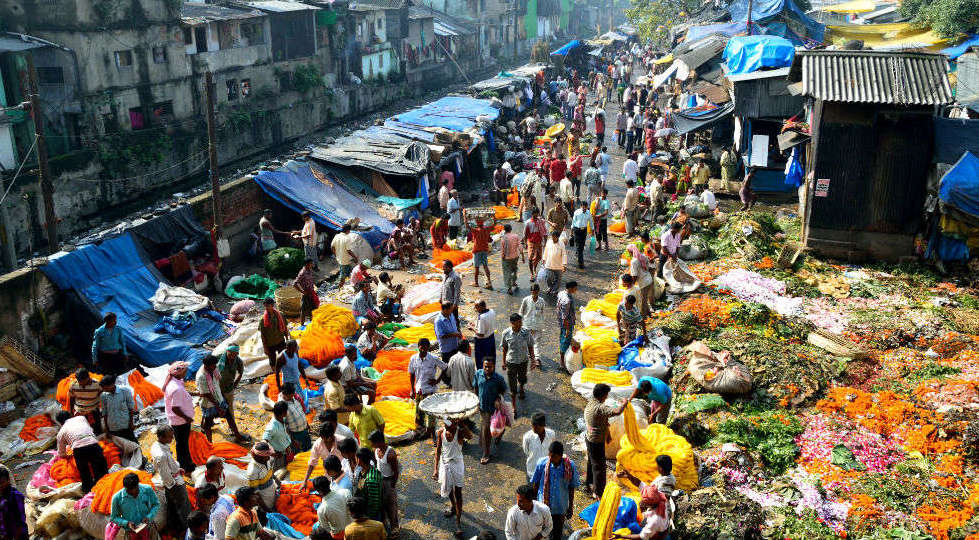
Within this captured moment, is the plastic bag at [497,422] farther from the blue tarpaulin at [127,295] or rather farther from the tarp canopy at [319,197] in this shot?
the tarp canopy at [319,197]

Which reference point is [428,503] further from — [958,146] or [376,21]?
[376,21]

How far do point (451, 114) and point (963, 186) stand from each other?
693 inches

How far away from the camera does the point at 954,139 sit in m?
13.9

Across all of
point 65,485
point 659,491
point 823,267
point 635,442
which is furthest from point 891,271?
point 65,485

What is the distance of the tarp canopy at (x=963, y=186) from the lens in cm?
1325

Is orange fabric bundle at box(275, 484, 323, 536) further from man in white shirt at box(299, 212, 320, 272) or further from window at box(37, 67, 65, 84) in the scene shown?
window at box(37, 67, 65, 84)

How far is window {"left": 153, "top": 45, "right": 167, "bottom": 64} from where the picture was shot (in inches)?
1188

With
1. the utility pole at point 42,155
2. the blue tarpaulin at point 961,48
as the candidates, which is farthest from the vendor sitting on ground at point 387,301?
the blue tarpaulin at point 961,48

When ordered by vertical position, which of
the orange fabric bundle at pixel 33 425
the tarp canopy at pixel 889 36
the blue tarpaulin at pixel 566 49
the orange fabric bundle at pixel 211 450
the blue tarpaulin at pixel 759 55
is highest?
the tarp canopy at pixel 889 36

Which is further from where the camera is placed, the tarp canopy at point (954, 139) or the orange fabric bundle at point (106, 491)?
the tarp canopy at point (954, 139)

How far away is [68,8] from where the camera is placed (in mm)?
26531

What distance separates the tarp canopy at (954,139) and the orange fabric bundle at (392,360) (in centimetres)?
1007

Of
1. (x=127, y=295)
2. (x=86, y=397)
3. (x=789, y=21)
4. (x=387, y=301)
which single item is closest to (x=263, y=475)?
(x=86, y=397)

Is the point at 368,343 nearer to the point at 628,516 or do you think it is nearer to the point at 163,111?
the point at 628,516
